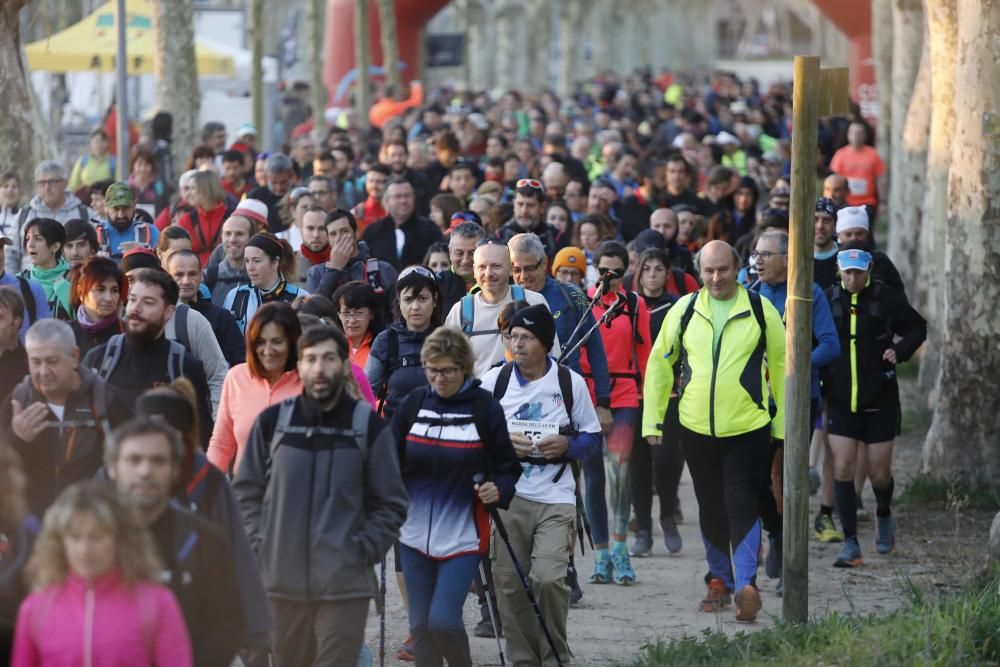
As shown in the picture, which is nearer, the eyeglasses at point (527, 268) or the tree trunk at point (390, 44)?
the eyeglasses at point (527, 268)

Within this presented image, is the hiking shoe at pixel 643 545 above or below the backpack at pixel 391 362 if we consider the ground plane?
below

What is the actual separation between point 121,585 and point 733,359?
5.14 meters

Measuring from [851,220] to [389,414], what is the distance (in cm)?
475

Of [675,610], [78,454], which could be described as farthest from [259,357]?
[675,610]

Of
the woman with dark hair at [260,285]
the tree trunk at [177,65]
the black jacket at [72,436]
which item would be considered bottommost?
the black jacket at [72,436]

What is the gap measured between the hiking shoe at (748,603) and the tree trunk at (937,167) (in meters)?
5.28

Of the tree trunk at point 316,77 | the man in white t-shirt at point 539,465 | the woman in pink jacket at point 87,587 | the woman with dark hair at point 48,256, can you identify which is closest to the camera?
the woman in pink jacket at point 87,587

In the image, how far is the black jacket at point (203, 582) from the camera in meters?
5.77

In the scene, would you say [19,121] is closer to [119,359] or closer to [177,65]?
[177,65]

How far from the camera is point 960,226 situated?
12.9 m

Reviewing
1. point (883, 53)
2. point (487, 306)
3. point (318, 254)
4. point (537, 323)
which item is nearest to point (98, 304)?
point (487, 306)

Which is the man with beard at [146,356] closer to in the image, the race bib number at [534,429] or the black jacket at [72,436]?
the black jacket at [72,436]

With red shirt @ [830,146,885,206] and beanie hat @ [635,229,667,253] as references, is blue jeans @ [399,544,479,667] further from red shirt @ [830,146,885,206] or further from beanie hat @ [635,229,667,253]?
red shirt @ [830,146,885,206]

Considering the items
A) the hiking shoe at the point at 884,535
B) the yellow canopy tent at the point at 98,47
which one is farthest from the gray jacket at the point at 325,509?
the yellow canopy tent at the point at 98,47
